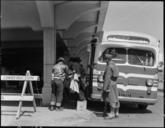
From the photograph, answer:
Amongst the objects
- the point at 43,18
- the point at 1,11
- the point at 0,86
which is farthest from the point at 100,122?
the point at 0,86

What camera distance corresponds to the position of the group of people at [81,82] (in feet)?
27.8

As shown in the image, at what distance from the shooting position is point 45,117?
834 cm

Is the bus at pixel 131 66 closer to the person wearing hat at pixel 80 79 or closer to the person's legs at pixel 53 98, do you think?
the person wearing hat at pixel 80 79

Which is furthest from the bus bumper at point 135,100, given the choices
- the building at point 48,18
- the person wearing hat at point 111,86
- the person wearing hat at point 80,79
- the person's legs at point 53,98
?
the building at point 48,18

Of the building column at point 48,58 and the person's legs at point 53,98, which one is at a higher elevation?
the building column at point 48,58

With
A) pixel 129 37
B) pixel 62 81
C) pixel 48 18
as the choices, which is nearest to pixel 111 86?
pixel 62 81

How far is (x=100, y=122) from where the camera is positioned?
7.94 meters

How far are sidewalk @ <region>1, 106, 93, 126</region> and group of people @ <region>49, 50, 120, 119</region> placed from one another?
0.54 metres

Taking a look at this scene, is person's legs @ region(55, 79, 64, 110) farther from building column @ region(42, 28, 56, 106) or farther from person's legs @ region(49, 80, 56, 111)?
building column @ region(42, 28, 56, 106)

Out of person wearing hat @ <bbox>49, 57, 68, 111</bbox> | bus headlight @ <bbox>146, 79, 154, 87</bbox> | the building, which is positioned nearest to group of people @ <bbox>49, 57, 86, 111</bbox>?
person wearing hat @ <bbox>49, 57, 68, 111</bbox>

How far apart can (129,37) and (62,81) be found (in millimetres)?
2884

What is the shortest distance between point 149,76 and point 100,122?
2866 mm

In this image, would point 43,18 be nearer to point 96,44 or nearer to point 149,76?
point 96,44

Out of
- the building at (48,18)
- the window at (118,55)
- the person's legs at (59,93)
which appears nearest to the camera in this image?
the person's legs at (59,93)
